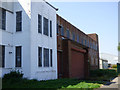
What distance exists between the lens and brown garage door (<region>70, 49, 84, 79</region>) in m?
21.6

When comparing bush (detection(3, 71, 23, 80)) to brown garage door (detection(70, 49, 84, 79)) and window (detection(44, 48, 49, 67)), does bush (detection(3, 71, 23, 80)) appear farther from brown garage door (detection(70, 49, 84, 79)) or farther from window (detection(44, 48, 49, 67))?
brown garage door (detection(70, 49, 84, 79))

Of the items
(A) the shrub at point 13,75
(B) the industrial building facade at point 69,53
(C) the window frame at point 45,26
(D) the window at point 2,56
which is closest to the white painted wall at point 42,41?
(C) the window frame at point 45,26

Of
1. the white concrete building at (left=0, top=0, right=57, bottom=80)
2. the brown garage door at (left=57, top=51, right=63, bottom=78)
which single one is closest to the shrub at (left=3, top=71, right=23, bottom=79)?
the white concrete building at (left=0, top=0, right=57, bottom=80)

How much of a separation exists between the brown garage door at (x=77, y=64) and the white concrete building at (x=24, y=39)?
273 inches

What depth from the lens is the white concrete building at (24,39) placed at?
1291 centimetres

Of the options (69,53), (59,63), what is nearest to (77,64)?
(69,53)

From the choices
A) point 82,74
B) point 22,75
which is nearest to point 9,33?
point 22,75

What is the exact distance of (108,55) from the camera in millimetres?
85188

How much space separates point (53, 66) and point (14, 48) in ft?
14.9

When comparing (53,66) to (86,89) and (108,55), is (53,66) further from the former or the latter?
(108,55)

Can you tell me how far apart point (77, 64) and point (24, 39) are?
462 inches

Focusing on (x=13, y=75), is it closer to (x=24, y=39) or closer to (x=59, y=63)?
(x=24, y=39)

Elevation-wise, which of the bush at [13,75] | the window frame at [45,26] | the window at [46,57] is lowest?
the bush at [13,75]

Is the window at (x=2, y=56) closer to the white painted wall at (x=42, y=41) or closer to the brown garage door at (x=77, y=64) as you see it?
the white painted wall at (x=42, y=41)
